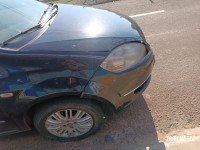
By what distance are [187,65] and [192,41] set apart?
835 millimetres

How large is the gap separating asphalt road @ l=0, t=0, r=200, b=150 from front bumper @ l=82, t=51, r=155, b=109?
40cm

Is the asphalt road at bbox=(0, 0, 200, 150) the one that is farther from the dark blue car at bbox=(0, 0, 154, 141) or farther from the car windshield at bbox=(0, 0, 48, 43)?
the car windshield at bbox=(0, 0, 48, 43)

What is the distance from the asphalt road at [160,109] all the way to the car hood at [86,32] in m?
0.87

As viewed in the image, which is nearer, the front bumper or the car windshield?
the front bumper

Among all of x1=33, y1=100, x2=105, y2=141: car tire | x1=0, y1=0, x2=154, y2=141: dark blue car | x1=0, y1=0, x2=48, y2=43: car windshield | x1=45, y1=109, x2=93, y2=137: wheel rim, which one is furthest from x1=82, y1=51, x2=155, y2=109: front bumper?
x1=0, y1=0, x2=48, y2=43: car windshield

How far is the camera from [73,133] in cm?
279

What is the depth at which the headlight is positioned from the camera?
2.47m

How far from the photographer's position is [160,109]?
123 inches

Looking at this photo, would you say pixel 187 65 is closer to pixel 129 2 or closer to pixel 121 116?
pixel 121 116

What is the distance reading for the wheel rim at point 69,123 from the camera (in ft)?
8.54

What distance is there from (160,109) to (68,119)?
1.14m

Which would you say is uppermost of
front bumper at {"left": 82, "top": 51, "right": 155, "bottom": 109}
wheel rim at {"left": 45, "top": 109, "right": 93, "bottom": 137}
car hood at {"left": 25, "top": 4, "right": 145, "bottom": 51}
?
car hood at {"left": 25, "top": 4, "right": 145, "bottom": 51}

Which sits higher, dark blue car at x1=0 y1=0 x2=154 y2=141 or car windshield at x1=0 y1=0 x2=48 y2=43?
car windshield at x1=0 y1=0 x2=48 y2=43

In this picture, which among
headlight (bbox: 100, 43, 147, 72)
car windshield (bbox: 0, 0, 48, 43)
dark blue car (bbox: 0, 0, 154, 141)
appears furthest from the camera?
car windshield (bbox: 0, 0, 48, 43)
